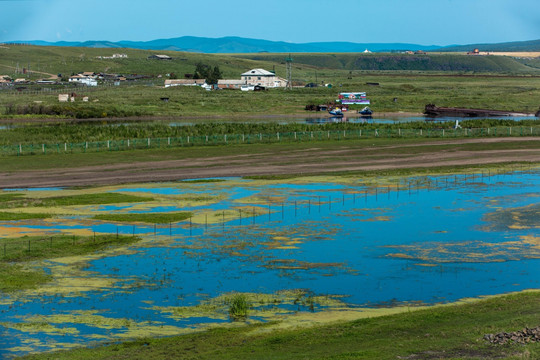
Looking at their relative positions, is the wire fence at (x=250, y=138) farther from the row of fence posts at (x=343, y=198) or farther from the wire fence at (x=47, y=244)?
the wire fence at (x=47, y=244)

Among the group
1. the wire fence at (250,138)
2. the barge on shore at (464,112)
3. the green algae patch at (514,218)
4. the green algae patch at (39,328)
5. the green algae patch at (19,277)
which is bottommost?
the green algae patch at (39,328)

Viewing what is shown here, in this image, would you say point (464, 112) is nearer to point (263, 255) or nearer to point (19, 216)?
point (19, 216)

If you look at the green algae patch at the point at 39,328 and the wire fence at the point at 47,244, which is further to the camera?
the wire fence at the point at 47,244

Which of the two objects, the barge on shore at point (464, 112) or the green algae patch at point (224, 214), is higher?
the barge on shore at point (464, 112)

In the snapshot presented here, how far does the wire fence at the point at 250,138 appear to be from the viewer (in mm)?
74938

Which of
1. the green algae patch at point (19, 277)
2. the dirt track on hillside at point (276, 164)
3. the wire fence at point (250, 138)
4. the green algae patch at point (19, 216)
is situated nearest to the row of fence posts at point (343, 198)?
the green algae patch at point (19, 277)

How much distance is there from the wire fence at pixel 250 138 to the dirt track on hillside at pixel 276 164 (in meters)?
8.59

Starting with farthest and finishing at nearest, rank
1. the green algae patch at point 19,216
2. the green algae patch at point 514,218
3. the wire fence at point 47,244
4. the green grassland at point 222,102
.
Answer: the green grassland at point 222,102, the green algae patch at point 19,216, the green algae patch at point 514,218, the wire fence at point 47,244

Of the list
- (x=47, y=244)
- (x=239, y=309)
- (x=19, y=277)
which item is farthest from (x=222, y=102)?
(x=239, y=309)

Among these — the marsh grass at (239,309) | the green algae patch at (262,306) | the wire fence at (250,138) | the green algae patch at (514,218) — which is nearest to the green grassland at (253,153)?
the marsh grass at (239,309)

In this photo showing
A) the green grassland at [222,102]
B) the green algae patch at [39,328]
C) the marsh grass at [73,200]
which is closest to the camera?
the green algae patch at [39,328]

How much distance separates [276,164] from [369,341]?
147 ft

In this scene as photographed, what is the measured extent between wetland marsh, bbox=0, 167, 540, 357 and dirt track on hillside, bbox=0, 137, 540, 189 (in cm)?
427

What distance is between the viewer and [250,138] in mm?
84625
